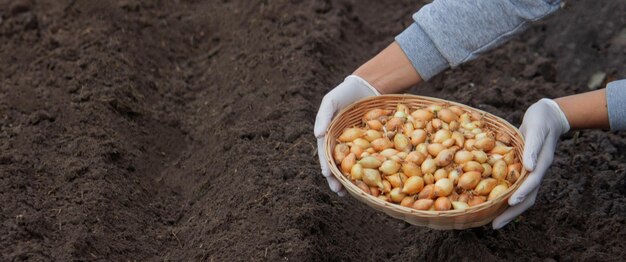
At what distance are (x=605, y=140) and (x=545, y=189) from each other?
1.82ft

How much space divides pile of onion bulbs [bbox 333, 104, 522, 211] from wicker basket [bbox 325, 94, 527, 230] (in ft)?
0.10

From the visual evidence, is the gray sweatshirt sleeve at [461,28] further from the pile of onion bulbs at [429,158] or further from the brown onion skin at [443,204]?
the brown onion skin at [443,204]

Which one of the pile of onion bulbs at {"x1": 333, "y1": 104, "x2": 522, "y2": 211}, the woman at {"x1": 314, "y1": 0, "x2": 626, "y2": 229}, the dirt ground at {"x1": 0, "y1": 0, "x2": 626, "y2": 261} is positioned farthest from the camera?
the dirt ground at {"x1": 0, "y1": 0, "x2": 626, "y2": 261}

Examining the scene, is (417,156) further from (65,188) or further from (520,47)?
(520,47)

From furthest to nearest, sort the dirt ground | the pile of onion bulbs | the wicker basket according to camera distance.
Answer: the dirt ground
the pile of onion bulbs
the wicker basket

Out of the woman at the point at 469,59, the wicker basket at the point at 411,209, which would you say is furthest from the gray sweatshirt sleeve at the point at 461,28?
the wicker basket at the point at 411,209

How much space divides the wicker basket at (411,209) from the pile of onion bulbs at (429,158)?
31 mm

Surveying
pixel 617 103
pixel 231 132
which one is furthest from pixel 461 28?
pixel 231 132

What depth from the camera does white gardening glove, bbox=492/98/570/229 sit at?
2691 millimetres

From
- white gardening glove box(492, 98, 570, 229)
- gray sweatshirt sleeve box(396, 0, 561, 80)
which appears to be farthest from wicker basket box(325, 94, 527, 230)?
gray sweatshirt sleeve box(396, 0, 561, 80)

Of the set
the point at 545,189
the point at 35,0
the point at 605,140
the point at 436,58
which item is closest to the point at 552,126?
the point at 436,58

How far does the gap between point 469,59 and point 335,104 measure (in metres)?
0.51

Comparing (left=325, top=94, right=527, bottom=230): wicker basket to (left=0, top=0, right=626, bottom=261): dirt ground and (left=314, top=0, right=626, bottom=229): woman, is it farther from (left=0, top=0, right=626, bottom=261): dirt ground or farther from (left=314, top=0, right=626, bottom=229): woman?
(left=0, top=0, right=626, bottom=261): dirt ground

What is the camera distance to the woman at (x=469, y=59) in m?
2.85
